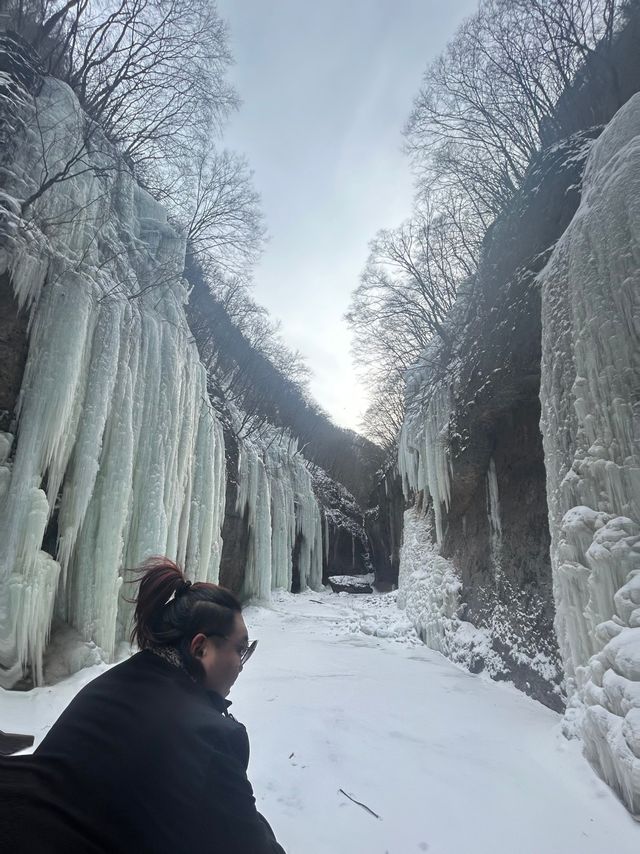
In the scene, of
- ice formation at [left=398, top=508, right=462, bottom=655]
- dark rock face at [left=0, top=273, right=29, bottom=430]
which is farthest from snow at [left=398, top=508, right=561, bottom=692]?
dark rock face at [left=0, top=273, right=29, bottom=430]

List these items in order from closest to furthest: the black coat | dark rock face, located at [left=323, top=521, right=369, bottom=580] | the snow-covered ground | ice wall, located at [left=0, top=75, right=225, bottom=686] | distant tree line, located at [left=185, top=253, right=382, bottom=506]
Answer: the black coat < the snow-covered ground < ice wall, located at [left=0, top=75, right=225, bottom=686] < distant tree line, located at [left=185, top=253, right=382, bottom=506] < dark rock face, located at [left=323, top=521, right=369, bottom=580]

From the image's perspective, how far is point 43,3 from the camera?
682 centimetres

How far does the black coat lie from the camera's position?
798 millimetres

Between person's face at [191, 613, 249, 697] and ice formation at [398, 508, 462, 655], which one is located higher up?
person's face at [191, 613, 249, 697]

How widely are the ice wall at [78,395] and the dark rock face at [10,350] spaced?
97mm

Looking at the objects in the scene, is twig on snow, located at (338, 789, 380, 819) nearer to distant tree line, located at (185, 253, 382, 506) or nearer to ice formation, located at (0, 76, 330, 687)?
ice formation, located at (0, 76, 330, 687)

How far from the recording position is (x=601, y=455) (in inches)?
135

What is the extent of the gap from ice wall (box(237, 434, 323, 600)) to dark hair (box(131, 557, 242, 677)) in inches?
451

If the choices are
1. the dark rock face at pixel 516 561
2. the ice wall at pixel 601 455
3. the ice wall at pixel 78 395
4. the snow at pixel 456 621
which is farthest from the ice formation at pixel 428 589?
the ice wall at pixel 78 395

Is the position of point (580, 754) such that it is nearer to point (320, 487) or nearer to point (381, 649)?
point (381, 649)

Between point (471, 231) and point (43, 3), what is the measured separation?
8.99 m

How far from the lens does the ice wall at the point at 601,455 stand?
2.76 metres

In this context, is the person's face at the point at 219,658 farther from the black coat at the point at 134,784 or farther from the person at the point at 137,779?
the black coat at the point at 134,784

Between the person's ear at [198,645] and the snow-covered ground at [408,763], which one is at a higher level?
the person's ear at [198,645]
